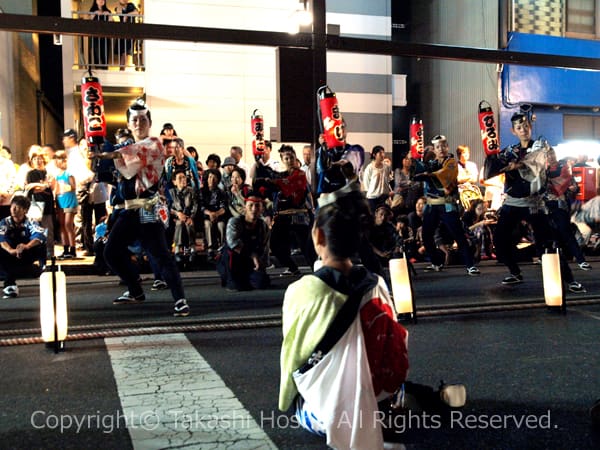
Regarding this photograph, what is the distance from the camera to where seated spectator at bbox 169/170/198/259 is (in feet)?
34.3

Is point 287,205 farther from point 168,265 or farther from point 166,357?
point 166,357

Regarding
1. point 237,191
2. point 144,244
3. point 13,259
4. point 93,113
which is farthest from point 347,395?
point 237,191

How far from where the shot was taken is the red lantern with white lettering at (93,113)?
648cm

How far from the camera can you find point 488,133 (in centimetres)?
836

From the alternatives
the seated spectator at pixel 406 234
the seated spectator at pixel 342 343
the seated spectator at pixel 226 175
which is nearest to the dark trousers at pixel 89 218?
the seated spectator at pixel 226 175

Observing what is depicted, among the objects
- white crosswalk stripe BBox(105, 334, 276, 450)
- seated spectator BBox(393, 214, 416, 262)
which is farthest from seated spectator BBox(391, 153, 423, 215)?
white crosswalk stripe BBox(105, 334, 276, 450)

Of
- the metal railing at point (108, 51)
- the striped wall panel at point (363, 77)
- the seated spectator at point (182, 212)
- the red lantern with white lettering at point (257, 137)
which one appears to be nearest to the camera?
the seated spectator at point (182, 212)

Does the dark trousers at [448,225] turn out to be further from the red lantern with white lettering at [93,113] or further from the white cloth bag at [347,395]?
the white cloth bag at [347,395]

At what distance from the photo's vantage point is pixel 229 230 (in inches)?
337

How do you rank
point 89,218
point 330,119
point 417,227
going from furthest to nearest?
point 417,227
point 89,218
point 330,119

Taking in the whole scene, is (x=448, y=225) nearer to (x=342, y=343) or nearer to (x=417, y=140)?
(x=417, y=140)

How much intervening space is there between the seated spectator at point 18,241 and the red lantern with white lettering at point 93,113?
2.01m

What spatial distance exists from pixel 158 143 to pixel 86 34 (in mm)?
1619

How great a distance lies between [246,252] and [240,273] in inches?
11.6
